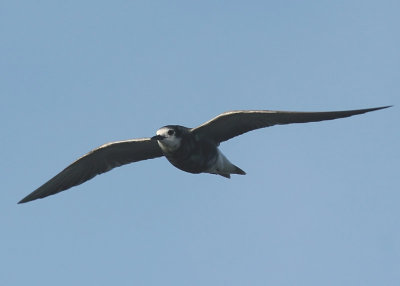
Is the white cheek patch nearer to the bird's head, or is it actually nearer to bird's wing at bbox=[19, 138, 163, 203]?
the bird's head

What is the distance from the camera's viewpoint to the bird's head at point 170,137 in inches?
732

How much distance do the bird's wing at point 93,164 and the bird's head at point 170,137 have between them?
2.27 meters

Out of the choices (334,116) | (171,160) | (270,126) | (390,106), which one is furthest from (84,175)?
(390,106)

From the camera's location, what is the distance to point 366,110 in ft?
55.5

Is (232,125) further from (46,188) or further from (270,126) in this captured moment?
(46,188)

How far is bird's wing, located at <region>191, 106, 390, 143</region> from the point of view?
18.3 metres

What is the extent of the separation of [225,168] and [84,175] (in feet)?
12.5

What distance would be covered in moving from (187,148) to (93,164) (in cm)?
358

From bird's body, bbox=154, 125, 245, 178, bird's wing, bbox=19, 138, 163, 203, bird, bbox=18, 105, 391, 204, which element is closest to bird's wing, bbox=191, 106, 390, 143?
bird, bbox=18, 105, 391, 204

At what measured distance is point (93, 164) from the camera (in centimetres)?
2148

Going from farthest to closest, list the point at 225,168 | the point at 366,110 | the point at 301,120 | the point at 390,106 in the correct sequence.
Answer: the point at 225,168 < the point at 301,120 < the point at 366,110 < the point at 390,106

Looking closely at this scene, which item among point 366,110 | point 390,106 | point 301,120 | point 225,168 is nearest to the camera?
point 390,106

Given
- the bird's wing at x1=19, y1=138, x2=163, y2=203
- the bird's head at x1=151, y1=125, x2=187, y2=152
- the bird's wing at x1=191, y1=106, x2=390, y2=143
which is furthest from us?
the bird's wing at x1=19, y1=138, x2=163, y2=203

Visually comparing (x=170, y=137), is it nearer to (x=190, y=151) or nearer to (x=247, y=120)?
(x=190, y=151)
